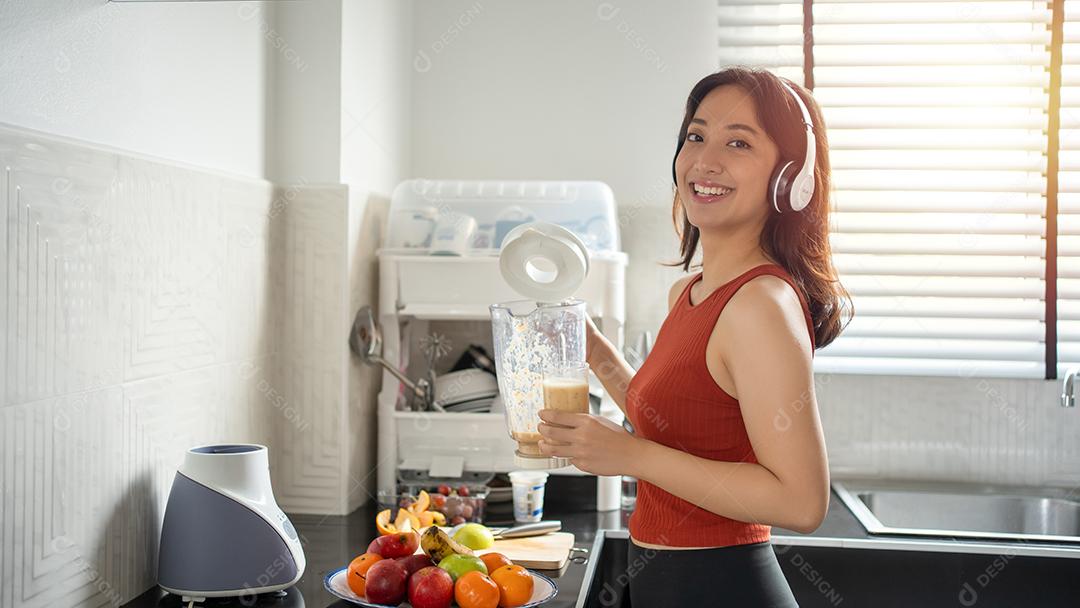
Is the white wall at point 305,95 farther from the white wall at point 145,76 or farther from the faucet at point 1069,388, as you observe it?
the faucet at point 1069,388

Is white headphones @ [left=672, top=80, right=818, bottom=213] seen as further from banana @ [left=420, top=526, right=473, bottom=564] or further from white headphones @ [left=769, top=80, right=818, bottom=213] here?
banana @ [left=420, top=526, right=473, bottom=564]

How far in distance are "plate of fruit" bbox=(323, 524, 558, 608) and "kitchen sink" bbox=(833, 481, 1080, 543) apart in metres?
1.14

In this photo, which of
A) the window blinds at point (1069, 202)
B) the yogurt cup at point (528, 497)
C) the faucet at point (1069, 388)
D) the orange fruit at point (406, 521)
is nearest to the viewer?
the orange fruit at point (406, 521)

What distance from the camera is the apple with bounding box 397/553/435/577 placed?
1.70 metres

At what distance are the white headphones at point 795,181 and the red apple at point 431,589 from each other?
785 mm

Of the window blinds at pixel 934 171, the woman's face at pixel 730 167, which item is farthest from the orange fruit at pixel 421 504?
the window blinds at pixel 934 171

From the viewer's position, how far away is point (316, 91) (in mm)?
2328

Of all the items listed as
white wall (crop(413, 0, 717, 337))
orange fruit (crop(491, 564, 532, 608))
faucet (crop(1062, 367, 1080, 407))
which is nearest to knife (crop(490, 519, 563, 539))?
orange fruit (crop(491, 564, 532, 608))

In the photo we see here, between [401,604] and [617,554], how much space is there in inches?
26.9

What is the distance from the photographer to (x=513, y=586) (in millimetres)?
1670

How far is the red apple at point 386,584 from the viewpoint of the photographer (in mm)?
1658

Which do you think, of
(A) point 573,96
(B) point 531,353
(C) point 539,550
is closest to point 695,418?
(B) point 531,353

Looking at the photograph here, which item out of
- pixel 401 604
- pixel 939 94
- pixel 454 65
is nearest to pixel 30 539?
pixel 401 604

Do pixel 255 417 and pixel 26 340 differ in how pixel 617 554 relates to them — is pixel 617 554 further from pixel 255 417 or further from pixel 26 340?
pixel 26 340
